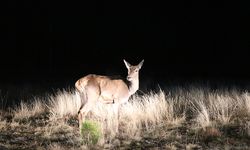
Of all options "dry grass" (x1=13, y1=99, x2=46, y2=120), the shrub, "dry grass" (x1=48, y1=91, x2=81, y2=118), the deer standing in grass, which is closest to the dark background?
"dry grass" (x1=13, y1=99, x2=46, y2=120)

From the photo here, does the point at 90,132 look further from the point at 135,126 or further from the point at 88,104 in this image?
the point at 88,104

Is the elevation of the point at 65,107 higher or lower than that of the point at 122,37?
lower

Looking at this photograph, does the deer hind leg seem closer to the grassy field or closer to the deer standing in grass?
the deer standing in grass

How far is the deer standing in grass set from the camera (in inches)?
427

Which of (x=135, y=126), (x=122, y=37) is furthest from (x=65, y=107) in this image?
(x=122, y=37)

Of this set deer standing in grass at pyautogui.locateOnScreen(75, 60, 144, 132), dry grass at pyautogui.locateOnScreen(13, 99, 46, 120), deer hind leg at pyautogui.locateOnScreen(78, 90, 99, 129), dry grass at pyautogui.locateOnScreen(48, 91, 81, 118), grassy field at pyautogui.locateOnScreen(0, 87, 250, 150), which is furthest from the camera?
dry grass at pyautogui.locateOnScreen(48, 91, 81, 118)

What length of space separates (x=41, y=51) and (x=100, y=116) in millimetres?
24981

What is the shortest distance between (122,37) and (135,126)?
89.9ft

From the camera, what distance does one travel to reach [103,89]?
11.2 m

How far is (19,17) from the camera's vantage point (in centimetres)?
3528

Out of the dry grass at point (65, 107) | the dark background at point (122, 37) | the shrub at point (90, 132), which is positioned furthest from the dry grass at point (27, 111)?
the dark background at point (122, 37)

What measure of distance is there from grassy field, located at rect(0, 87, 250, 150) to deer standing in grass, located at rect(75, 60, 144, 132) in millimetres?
310

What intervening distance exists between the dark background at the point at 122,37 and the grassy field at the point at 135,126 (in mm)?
14174

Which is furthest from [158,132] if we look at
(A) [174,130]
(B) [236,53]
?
(B) [236,53]
